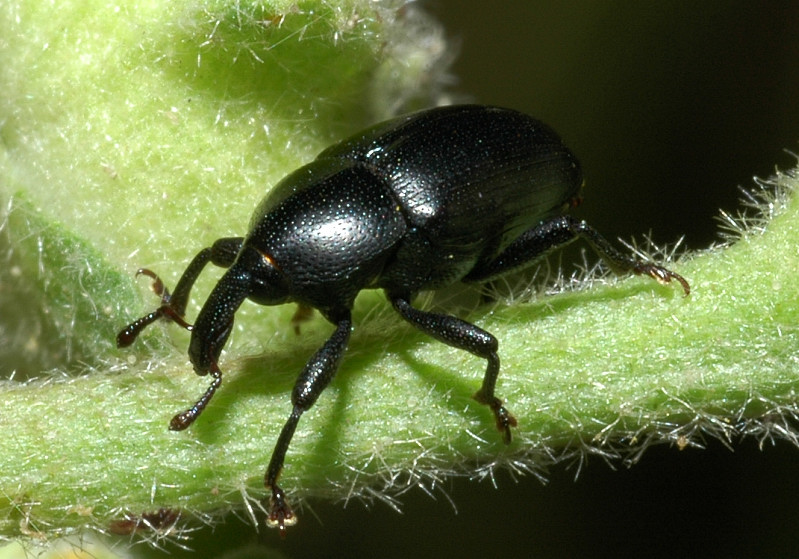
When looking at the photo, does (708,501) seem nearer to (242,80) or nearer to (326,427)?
(326,427)

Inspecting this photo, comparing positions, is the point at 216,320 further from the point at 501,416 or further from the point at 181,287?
the point at 501,416

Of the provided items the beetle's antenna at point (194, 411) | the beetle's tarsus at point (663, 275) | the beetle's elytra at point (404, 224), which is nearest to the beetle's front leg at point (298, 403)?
the beetle's elytra at point (404, 224)

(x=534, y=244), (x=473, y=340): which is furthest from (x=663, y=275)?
(x=534, y=244)

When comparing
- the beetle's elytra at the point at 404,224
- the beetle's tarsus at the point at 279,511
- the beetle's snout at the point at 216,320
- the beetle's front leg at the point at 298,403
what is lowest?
the beetle's tarsus at the point at 279,511

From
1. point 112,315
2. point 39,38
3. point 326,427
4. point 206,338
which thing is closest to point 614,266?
point 326,427

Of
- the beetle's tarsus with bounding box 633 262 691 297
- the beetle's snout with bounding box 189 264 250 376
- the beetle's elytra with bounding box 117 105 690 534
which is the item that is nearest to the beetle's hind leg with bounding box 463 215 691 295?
the beetle's elytra with bounding box 117 105 690 534

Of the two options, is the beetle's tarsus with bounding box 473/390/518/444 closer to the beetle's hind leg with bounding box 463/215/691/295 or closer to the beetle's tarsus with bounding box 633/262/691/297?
the beetle's tarsus with bounding box 633/262/691/297

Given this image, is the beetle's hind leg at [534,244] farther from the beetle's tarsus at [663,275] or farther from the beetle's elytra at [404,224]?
the beetle's tarsus at [663,275]
